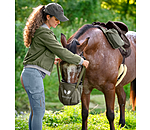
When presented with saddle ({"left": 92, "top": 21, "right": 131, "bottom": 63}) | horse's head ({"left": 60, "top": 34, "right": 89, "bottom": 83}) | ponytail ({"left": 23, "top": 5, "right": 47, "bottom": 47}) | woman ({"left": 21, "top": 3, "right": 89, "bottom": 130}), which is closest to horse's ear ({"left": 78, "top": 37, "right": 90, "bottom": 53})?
horse's head ({"left": 60, "top": 34, "right": 89, "bottom": 83})

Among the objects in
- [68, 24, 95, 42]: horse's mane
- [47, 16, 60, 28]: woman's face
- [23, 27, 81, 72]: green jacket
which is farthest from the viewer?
[68, 24, 95, 42]: horse's mane

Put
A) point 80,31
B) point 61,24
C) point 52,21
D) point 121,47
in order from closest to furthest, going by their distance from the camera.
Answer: point 52,21 < point 80,31 < point 121,47 < point 61,24

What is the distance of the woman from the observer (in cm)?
223

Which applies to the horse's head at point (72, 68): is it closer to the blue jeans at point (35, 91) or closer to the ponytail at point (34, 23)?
the blue jeans at point (35, 91)

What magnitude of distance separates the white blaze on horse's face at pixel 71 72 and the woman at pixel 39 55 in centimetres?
12

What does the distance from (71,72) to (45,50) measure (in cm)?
40

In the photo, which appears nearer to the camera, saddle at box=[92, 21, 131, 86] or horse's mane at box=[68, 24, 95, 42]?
horse's mane at box=[68, 24, 95, 42]

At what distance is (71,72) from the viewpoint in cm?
240

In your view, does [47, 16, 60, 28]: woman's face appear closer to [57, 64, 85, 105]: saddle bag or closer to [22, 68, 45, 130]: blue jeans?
[22, 68, 45, 130]: blue jeans

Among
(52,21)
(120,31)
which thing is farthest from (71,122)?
(52,21)

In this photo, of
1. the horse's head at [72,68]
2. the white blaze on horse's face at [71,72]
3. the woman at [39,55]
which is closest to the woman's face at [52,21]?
the woman at [39,55]

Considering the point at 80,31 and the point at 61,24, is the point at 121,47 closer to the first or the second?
the point at 80,31
